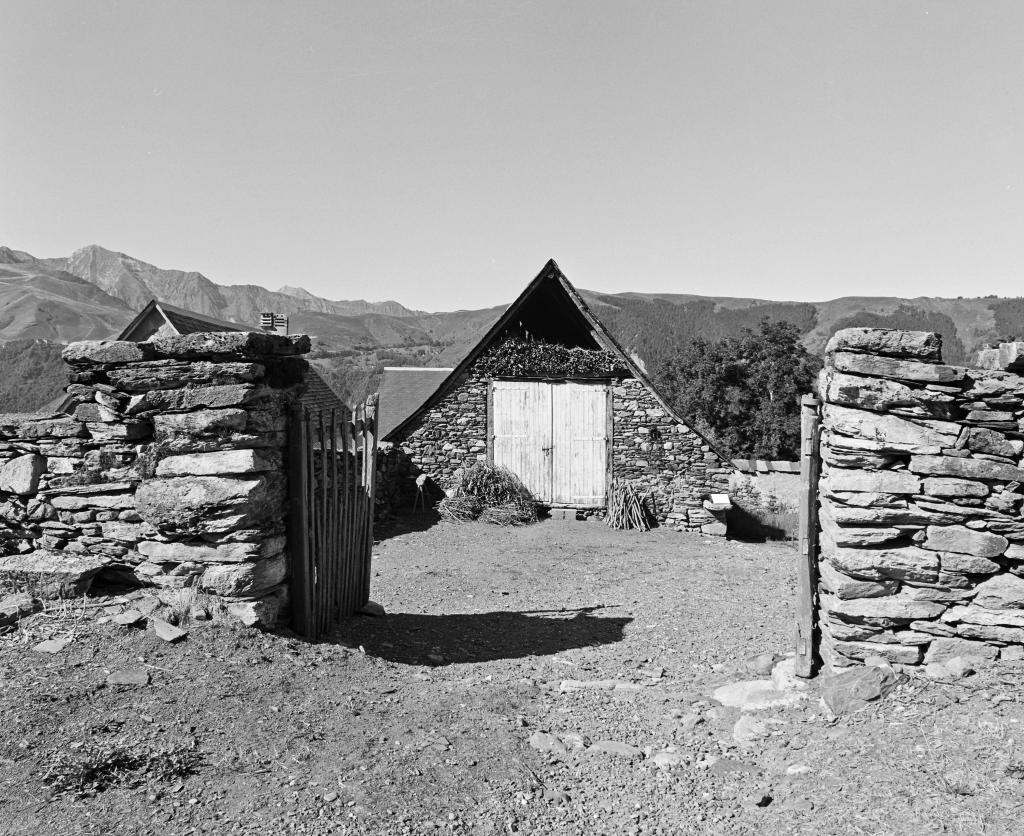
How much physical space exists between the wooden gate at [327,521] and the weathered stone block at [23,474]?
199 cm

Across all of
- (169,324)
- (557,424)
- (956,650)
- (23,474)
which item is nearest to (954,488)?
(956,650)

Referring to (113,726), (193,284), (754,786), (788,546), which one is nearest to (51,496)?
(113,726)

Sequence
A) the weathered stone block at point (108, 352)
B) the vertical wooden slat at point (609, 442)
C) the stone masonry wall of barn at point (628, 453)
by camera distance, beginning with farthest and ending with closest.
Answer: the vertical wooden slat at point (609, 442), the stone masonry wall of barn at point (628, 453), the weathered stone block at point (108, 352)

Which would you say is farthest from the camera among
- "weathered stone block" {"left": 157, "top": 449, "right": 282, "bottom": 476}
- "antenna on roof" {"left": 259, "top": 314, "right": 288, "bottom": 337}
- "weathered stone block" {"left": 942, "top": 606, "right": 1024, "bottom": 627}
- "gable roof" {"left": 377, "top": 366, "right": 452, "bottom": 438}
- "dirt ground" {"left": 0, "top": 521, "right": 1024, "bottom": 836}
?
"antenna on roof" {"left": 259, "top": 314, "right": 288, "bottom": 337}

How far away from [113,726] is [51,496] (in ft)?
8.08

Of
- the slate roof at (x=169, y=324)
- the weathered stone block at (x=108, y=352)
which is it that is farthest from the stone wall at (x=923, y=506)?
the slate roof at (x=169, y=324)

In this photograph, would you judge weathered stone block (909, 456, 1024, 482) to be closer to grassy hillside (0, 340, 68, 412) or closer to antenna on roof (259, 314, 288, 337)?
antenna on roof (259, 314, 288, 337)

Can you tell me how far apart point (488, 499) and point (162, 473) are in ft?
32.2

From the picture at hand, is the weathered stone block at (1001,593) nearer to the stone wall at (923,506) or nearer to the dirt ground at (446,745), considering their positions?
the stone wall at (923,506)

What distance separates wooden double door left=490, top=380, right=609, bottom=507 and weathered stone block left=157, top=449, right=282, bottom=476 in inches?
399

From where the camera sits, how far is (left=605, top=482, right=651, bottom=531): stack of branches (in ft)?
47.1

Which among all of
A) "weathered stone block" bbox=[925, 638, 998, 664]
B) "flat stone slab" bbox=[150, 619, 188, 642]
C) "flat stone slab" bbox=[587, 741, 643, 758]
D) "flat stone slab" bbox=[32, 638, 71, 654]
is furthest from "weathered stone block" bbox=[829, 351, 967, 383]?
"flat stone slab" bbox=[32, 638, 71, 654]

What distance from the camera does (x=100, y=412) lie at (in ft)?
17.9

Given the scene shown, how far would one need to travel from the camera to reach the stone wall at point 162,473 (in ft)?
17.1
